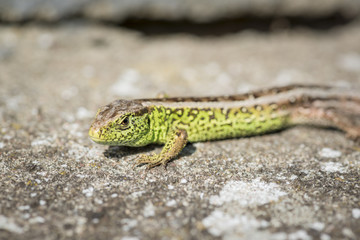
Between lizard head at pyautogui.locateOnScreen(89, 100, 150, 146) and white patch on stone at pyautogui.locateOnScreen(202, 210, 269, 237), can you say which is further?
lizard head at pyautogui.locateOnScreen(89, 100, 150, 146)

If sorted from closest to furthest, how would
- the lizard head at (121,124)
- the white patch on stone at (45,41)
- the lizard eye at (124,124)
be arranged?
the lizard head at (121,124) < the lizard eye at (124,124) < the white patch on stone at (45,41)

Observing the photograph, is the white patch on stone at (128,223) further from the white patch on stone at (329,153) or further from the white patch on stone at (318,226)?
the white patch on stone at (329,153)

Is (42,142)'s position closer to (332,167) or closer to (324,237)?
(324,237)

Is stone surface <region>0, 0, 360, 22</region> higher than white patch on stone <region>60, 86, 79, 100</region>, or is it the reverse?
stone surface <region>0, 0, 360, 22</region>

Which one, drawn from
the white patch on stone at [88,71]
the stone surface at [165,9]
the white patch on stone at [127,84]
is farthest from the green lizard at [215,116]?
the stone surface at [165,9]

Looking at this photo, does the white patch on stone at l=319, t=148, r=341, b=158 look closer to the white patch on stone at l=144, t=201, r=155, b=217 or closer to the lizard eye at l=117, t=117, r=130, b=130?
the white patch on stone at l=144, t=201, r=155, b=217

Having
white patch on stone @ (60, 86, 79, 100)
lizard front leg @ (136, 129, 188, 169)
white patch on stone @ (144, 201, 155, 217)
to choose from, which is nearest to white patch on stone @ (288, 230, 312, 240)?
white patch on stone @ (144, 201, 155, 217)

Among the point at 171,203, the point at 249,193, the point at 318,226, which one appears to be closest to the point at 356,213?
the point at 318,226
